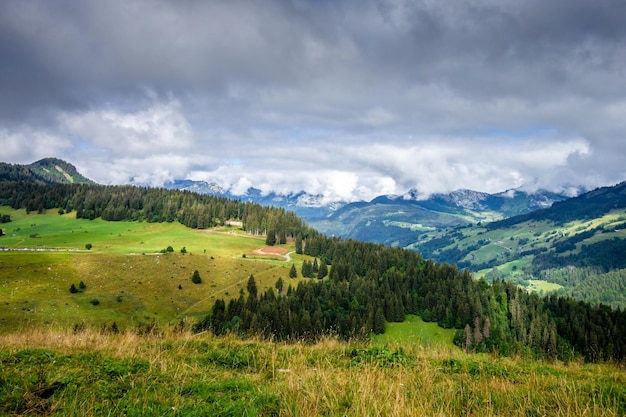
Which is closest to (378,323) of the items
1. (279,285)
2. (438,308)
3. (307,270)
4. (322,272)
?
(438,308)

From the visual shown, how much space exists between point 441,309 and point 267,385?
13109cm

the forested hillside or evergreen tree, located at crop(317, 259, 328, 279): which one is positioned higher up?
evergreen tree, located at crop(317, 259, 328, 279)

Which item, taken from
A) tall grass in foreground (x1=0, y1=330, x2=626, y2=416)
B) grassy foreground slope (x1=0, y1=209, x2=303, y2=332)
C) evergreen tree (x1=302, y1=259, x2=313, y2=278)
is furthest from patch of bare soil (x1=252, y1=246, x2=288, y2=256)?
tall grass in foreground (x1=0, y1=330, x2=626, y2=416)

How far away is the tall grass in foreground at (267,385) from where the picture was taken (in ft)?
20.5

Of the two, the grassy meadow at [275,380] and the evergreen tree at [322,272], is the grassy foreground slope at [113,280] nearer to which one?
the evergreen tree at [322,272]

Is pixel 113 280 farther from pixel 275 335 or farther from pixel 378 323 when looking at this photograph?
pixel 275 335

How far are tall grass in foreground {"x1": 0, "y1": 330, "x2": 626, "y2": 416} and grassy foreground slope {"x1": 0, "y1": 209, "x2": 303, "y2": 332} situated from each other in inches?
2121

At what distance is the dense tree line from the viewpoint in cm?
9088

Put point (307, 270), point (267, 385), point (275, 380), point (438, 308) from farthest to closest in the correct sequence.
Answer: point (307, 270) → point (438, 308) → point (275, 380) → point (267, 385)

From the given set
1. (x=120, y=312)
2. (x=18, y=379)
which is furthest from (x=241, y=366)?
(x=120, y=312)

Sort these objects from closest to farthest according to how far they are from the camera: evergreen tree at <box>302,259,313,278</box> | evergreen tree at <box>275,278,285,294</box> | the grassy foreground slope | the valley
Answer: the valley → the grassy foreground slope → evergreen tree at <box>275,278,285,294</box> → evergreen tree at <box>302,259,313,278</box>

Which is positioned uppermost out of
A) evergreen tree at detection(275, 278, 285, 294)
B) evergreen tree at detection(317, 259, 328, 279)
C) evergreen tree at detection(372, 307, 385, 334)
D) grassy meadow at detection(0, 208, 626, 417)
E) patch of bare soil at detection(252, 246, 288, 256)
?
grassy meadow at detection(0, 208, 626, 417)

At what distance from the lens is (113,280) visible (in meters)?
106

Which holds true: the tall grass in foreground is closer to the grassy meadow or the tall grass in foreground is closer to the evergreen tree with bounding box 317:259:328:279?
the grassy meadow
